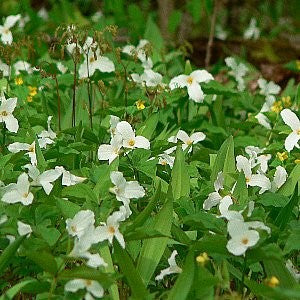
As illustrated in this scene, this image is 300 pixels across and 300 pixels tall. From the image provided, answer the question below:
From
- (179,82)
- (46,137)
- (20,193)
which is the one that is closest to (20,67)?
(179,82)

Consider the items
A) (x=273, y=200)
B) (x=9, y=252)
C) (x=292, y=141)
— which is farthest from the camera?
(x=292, y=141)

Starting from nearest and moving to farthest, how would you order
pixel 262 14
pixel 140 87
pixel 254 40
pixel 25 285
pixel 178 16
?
pixel 25 285 < pixel 140 87 < pixel 178 16 < pixel 254 40 < pixel 262 14

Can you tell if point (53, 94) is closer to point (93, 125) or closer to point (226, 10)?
point (93, 125)

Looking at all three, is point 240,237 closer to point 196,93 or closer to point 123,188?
point 123,188

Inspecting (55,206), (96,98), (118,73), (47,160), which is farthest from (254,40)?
(55,206)

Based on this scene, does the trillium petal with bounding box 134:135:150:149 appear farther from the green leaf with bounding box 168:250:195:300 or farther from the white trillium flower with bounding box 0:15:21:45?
the white trillium flower with bounding box 0:15:21:45

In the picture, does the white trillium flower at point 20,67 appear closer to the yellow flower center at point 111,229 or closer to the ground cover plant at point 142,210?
the ground cover plant at point 142,210

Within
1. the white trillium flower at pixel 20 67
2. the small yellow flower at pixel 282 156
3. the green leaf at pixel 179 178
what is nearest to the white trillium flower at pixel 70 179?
the green leaf at pixel 179 178

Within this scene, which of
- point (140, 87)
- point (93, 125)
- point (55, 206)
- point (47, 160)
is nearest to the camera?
point (55, 206)
